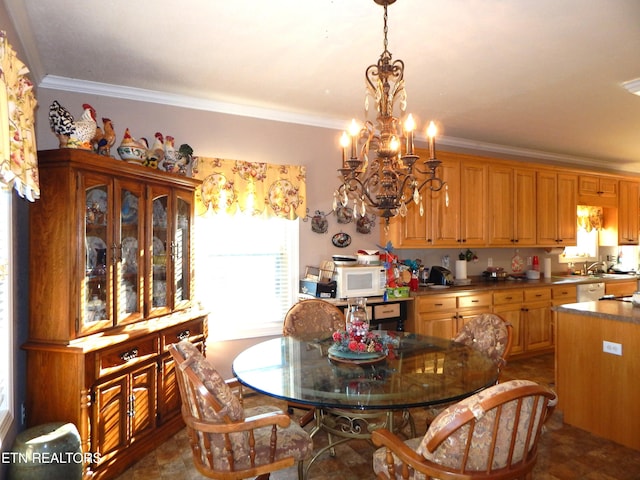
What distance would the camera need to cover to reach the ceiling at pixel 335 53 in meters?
2.17

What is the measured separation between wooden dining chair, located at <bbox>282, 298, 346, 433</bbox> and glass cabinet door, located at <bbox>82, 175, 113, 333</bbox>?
1186mm

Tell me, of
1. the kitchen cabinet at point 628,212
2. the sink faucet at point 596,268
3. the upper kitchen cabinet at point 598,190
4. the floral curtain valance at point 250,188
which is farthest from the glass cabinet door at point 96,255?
the kitchen cabinet at point 628,212

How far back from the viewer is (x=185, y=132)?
3512mm

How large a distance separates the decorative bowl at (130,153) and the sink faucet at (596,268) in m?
6.27

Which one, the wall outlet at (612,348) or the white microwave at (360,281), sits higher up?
the white microwave at (360,281)

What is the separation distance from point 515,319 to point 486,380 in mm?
3132

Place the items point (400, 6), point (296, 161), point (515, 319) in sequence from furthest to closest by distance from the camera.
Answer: point (515, 319), point (296, 161), point (400, 6)

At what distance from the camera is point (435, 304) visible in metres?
4.16

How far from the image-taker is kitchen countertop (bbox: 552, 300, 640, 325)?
273 centimetres

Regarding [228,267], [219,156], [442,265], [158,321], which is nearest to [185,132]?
[219,156]

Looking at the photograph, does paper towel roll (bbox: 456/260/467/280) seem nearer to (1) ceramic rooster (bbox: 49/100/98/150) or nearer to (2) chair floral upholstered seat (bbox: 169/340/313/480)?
(2) chair floral upholstered seat (bbox: 169/340/313/480)

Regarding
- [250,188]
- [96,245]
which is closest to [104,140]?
[96,245]

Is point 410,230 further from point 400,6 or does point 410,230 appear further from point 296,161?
point 400,6

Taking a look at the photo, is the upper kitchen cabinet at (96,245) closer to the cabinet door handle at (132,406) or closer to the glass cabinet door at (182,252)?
the glass cabinet door at (182,252)
